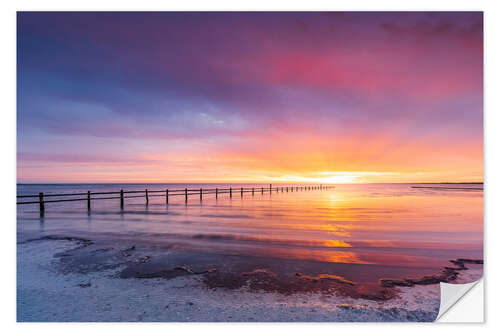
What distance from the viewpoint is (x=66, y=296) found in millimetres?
3186

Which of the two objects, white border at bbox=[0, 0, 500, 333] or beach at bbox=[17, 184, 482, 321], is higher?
white border at bbox=[0, 0, 500, 333]

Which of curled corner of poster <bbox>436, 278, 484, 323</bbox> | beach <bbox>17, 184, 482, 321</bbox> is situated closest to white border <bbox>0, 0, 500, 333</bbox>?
curled corner of poster <bbox>436, 278, 484, 323</bbox>

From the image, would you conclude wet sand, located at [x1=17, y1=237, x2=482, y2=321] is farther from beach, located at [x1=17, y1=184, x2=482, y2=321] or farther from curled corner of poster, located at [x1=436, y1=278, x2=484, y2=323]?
curled corner of poster, located at [x1=436, y1=278, x2=484, y2=323]

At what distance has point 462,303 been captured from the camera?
141 inches

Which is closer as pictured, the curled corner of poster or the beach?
the beach

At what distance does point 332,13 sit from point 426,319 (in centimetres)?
464

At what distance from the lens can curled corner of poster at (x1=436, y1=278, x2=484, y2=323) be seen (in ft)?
10.7

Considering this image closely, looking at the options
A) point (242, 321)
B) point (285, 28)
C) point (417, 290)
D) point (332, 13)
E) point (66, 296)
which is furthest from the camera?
point (285, 28)
